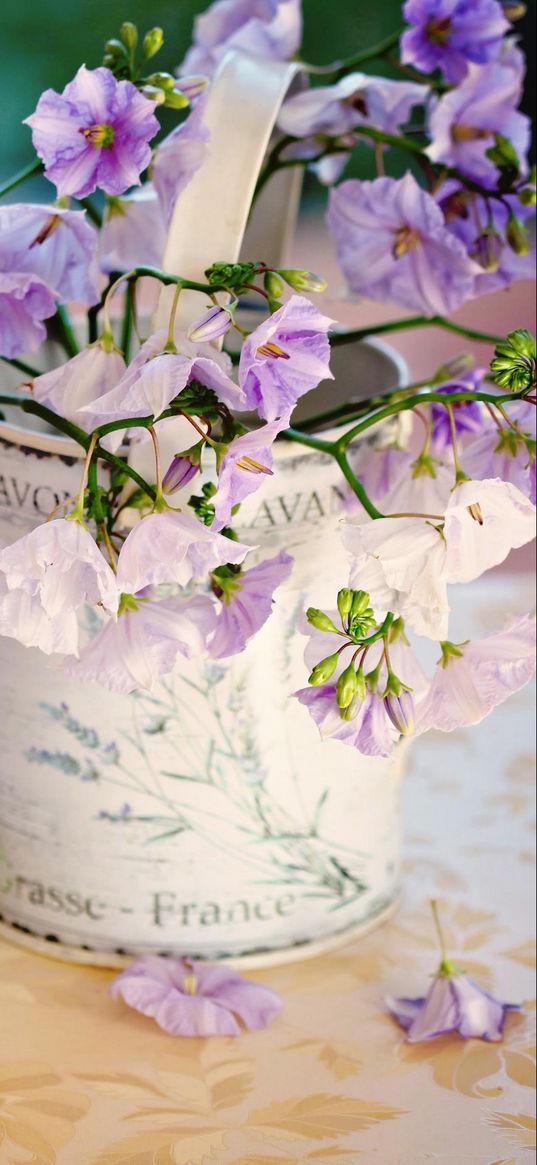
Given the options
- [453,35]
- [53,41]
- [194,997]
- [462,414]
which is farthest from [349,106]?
[53,41]

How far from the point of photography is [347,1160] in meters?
0.48

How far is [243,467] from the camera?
41cm

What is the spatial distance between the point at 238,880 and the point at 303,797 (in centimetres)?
4

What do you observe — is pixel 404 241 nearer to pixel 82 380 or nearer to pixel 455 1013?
pixel 82 380

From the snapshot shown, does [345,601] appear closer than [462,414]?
Yes

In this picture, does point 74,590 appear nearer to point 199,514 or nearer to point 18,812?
point 199,514

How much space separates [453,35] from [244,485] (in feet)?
0.98

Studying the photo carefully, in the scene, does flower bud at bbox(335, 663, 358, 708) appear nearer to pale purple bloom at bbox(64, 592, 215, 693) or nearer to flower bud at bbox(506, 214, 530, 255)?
pale purple bloom at bbox(64, 592, 215, 693)

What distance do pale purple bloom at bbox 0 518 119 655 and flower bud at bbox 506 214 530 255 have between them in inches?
9.8

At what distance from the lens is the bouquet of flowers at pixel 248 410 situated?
41 centimetres

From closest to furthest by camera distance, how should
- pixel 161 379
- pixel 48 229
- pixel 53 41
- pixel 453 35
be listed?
pixel 161 379, pixel 48 229, pixel 453 35, pixel 53 41

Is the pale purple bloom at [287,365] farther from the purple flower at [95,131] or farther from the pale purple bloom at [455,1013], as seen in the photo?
the pale purple bloom at [455,1013]

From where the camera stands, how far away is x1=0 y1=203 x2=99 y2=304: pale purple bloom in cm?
49

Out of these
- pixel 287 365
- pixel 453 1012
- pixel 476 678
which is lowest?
pixel 453 1012
